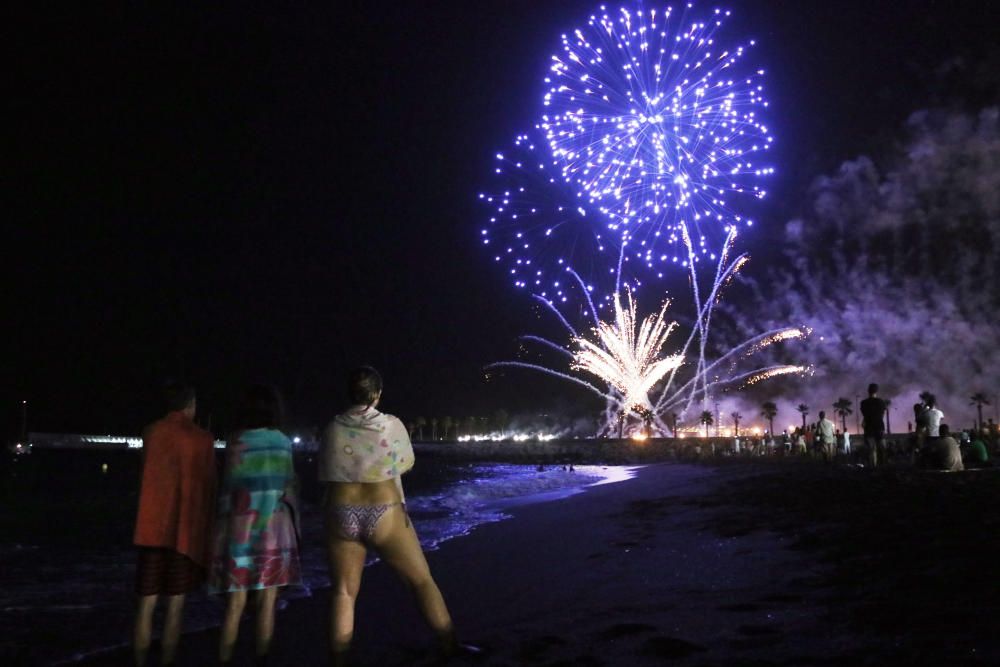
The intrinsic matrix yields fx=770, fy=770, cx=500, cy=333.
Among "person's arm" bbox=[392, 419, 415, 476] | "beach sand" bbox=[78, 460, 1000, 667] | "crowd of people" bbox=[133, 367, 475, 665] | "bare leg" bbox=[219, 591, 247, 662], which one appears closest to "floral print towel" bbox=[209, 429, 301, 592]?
"crowd of people" bbox=[133, 367, 475, 665]

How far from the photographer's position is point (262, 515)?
507cm

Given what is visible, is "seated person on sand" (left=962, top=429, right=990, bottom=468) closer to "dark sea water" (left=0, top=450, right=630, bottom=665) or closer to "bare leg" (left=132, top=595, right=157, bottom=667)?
"dark sea water" (left=0, top=450, right=630, bottom=665)

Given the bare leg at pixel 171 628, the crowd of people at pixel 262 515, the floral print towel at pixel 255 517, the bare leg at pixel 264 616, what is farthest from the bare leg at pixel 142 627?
the bare leg at pixel 264 616

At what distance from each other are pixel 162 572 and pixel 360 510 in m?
1.55

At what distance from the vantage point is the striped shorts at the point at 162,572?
16.8 ft

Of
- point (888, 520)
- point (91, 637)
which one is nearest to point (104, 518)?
point (91, 637)

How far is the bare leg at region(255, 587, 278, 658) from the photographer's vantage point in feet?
16.8

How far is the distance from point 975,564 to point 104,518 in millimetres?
23989

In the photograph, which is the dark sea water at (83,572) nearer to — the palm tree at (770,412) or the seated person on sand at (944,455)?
the seated person on sand at (944,455)

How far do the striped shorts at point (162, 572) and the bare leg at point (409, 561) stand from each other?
144 centimetres

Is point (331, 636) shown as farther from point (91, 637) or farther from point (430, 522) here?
point (430, 522)

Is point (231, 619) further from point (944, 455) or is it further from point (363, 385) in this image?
point (944, 455)

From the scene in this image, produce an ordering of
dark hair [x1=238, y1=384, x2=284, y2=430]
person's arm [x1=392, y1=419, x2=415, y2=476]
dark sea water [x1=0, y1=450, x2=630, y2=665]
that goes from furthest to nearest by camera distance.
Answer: dark sea water [x1=0, y1=450, x2=630, y2=665] → dark hair [x1=238, y1=384, x2=284, y2=430] → person's arm [x1=392, y1=419, x2=415, y2=476]

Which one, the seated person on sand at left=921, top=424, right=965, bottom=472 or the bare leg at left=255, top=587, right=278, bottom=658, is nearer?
the bare leg at left=255, top=587, right=278, bottom=658
